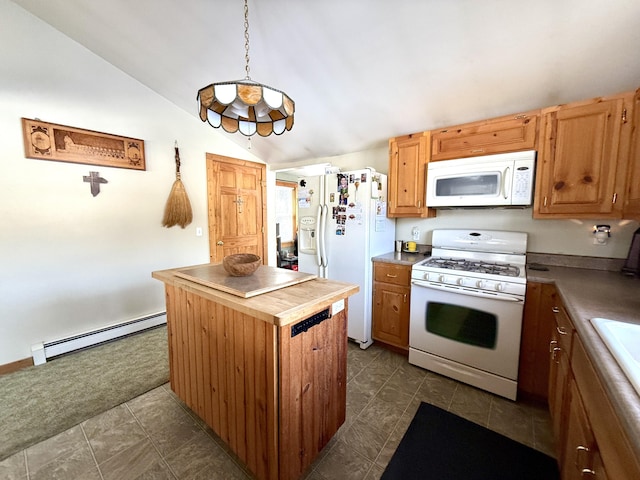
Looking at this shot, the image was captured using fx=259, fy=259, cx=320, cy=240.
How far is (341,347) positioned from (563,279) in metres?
1.59

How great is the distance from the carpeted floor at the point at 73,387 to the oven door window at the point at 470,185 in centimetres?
296

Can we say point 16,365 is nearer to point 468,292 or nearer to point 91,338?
point 91,338

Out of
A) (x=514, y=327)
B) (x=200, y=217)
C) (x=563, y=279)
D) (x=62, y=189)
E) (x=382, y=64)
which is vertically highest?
(x=382, y=64)

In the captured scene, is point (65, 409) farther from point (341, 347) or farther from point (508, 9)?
point (508, 9)

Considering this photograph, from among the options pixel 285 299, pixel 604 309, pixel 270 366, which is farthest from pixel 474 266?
pixel 270 366

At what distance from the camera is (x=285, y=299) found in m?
1.21

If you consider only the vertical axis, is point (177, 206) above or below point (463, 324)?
above

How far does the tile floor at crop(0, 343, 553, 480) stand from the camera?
141cm

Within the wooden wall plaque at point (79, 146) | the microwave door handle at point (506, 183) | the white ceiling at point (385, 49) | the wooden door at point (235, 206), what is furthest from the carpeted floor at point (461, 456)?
the wooden wall plaque at point (79, 146)

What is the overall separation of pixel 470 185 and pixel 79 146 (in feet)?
12.1

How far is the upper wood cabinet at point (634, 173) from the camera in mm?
1612

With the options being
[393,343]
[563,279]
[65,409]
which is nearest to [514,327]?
[563,279]

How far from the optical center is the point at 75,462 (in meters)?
1.45

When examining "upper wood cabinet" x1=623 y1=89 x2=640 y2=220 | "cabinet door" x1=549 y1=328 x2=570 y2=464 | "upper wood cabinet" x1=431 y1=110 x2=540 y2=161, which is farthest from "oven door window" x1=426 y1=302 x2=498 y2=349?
"upper wood cabinet" x1=431 y1=110 x2=540 y2=161
